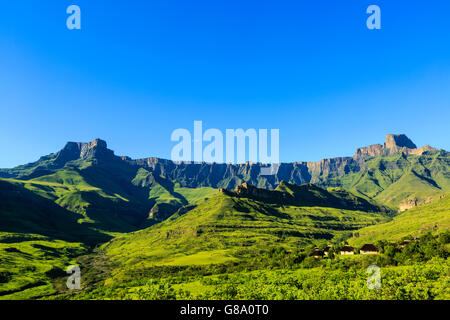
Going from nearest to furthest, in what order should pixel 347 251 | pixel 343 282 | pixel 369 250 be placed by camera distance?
pixel 343 282
pixel 369 250
pixel 347 251

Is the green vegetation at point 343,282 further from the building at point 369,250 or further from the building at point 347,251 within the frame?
the building at point 347,251

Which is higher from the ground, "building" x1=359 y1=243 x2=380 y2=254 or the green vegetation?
the green vegetation

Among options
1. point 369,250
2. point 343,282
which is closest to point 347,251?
point 369,250

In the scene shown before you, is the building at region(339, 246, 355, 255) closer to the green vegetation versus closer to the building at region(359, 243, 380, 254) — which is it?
the building at region(359, 243, 380, 254)

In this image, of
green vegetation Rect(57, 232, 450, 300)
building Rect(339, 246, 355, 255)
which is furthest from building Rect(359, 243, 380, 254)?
green vegetation Rect(57, 232, 450, 300)

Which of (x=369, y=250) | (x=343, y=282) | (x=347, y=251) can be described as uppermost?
(x=343, y=282)

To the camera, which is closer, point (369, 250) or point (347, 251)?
point (369, 250)

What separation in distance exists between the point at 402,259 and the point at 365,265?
714 inches

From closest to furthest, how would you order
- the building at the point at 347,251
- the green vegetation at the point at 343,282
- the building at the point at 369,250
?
the green vegetation at the point at 343,282 < the building at the point at 369,250 < the building at the point at 347,251

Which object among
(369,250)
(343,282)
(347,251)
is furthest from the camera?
(347,251)

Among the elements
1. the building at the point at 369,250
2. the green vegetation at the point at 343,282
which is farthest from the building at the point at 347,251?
the green vegetation at the point at 343,282

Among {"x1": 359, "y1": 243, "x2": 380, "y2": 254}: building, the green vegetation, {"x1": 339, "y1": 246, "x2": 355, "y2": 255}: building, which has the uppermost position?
the green vegetation

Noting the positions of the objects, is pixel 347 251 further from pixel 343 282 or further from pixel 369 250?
pixel 343 282
